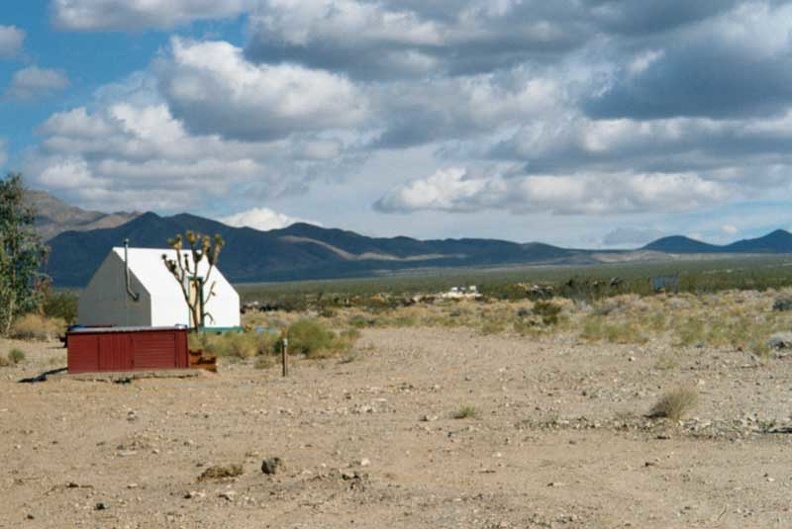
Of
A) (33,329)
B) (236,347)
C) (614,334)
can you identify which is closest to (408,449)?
(236,347)

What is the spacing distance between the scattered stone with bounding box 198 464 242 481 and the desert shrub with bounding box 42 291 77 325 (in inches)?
1686

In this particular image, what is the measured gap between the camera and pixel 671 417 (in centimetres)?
1739

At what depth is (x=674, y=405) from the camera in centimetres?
1734

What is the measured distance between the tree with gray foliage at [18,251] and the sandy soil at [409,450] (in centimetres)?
2385

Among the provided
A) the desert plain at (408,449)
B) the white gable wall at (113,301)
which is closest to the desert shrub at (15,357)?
the desert plain at (408,449)

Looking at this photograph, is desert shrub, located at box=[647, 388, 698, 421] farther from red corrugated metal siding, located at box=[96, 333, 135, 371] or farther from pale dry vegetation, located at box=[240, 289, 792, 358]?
red corrugated metal siding, located at box=[96, 333, 135, 371]

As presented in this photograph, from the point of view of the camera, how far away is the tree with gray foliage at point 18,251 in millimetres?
50406

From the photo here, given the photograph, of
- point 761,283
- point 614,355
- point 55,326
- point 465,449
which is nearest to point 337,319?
point 55,326

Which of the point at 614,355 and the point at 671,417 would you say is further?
the point at 614,355

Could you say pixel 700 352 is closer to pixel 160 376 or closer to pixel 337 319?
pixel 160 376

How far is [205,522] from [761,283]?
83873 millimetres

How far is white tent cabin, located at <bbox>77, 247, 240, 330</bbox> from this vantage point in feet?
148

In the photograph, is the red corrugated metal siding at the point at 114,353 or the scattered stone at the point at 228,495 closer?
the scattered stone at the point at 228,495

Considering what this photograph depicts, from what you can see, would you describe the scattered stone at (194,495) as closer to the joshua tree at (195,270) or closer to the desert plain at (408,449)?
the desert plain at (408,449)
